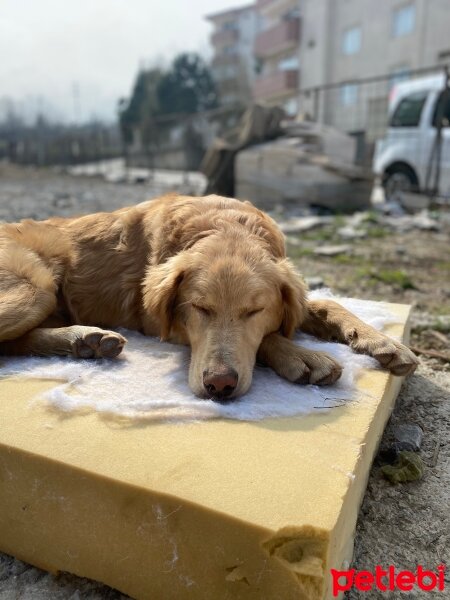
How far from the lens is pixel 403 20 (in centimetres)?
2723

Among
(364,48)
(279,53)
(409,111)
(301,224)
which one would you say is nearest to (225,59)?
(279,53)

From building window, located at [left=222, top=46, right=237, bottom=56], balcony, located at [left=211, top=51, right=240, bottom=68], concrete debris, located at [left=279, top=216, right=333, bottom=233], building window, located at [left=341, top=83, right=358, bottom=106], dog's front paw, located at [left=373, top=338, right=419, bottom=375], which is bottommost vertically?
concrete debris, located at [left=279, top=216, right=333, bottom=233]

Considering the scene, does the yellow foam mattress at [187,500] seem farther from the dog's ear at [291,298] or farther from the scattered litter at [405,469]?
the dog's ear at [291,298]

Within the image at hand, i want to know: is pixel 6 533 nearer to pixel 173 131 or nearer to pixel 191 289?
pixel 191 289

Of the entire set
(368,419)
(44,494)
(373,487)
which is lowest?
(373,487)

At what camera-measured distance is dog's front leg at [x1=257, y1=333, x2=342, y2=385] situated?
2.55 metres

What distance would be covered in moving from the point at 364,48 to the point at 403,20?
3.03 m

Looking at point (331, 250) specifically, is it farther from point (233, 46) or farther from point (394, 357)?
point (233, 46)

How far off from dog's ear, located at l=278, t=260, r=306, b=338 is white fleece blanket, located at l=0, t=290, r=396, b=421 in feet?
0.52

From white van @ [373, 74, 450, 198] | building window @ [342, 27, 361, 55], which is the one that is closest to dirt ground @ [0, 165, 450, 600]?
white van @ [373, 74, 450, 198]

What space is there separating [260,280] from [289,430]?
Answer: 0.90 m

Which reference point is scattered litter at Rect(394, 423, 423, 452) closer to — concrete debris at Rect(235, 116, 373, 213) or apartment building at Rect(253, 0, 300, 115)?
concrete debris at Rect(235, 116, 373, 213)

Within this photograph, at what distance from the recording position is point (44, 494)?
1.95m

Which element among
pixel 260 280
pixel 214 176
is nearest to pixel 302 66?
pixel 214 176
